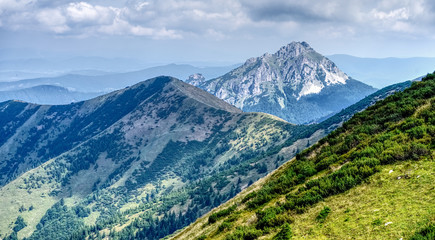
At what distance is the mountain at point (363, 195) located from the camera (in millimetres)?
18969

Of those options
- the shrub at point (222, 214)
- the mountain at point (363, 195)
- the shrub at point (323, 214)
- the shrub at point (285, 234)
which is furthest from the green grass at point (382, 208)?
the shrub at point (222, 214)

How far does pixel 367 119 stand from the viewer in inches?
1897

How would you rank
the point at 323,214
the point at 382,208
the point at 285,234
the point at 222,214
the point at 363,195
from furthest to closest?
the point at 222,214
the point at 363,195
the point at 323,214
the point at 285,234
the point at 382,208

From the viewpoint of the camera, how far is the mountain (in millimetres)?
18969

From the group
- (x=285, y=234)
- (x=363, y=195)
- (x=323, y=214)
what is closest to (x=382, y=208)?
(x=363, y=195)

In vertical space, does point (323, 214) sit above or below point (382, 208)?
below

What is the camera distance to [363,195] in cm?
2378

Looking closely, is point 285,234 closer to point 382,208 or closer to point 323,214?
point 323,214

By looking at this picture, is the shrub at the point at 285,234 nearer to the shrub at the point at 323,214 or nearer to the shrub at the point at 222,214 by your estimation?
the shrub at the point at 323,214

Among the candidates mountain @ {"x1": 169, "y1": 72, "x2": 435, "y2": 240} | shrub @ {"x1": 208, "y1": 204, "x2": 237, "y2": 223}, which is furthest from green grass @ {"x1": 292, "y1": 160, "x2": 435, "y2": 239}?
shrub @ {"x1": 208, "y1": 204, "x2": 237, "y2": 223}

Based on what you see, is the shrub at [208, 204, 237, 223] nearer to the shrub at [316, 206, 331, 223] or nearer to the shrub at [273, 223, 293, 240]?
the shrub at [273, 223, 293, 240]

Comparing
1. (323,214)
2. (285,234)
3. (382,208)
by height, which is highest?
(382,208)

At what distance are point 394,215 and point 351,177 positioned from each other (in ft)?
24.0

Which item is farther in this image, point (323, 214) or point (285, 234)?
point (323, 214)
